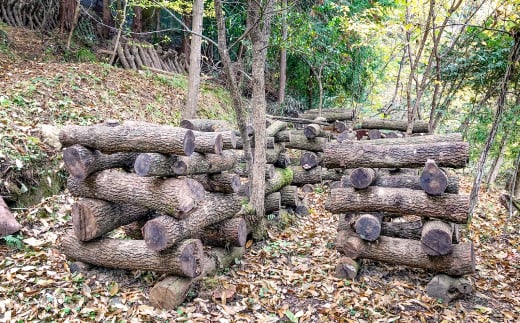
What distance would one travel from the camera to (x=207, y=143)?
193 inches

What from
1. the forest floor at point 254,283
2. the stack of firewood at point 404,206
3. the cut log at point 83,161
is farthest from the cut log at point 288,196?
the cut log at point 83,161

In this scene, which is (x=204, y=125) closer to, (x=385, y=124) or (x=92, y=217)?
(x=92, y=217)

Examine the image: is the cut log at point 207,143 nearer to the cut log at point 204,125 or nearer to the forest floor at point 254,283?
the forest floor at point 254,283

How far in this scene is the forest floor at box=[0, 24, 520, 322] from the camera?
14.5 feet

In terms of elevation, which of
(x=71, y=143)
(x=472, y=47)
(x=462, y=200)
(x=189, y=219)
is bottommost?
(x=189, y=219)

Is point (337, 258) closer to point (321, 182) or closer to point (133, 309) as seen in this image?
point (133, 309)

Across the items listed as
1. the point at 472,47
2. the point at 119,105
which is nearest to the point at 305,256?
the point at 119,105

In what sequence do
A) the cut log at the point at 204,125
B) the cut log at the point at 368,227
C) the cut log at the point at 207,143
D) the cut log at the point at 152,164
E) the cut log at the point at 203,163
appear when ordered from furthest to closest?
the cut log at the point at 204,125 → the cut log at the point at 368,227 → the cut log at the point at 207,143 → the cut log at the point at 203,163 → the cut log at the point at 152,164

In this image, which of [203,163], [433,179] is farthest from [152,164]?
[433,179]

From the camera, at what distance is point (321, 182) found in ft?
34.0

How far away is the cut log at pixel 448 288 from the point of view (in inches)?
197

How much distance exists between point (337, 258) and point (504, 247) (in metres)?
3.59

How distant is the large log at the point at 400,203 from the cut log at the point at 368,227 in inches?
5.5

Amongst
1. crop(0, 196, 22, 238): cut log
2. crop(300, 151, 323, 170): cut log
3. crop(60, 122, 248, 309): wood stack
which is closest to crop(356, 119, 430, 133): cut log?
crop(300, 151, 323, 170): cut log
